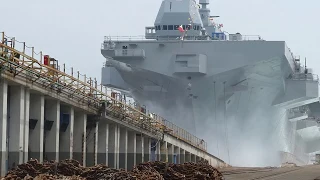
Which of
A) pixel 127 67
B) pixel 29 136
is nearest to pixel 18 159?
pixel 29 136

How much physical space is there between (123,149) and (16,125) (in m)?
13.6

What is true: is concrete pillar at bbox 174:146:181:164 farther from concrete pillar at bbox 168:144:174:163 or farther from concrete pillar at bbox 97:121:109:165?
concrete pillar at bbox 97:121:109:165

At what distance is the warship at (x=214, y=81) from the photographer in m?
57.0

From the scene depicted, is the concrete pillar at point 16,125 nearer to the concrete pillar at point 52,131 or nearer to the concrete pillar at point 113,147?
the concrete pillar at point 52,131

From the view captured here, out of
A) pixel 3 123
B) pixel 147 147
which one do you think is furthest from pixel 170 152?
pixel 3 123

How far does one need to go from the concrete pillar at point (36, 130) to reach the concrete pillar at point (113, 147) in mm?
8737

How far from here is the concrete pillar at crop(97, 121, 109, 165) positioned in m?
33.0

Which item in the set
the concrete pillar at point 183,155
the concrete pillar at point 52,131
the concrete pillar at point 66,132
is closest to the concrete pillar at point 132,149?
the concrete pillar at point 66,132

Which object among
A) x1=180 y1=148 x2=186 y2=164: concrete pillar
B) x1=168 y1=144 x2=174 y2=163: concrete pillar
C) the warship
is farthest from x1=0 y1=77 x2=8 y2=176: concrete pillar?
the warship

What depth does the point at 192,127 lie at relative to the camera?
205 ft

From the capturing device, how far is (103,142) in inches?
1314

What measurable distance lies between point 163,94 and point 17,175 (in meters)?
44.0

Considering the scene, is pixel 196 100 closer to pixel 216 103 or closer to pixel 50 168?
pixel 216 103

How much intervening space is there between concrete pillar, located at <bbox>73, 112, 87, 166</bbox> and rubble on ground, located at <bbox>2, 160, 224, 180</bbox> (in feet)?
31.8
